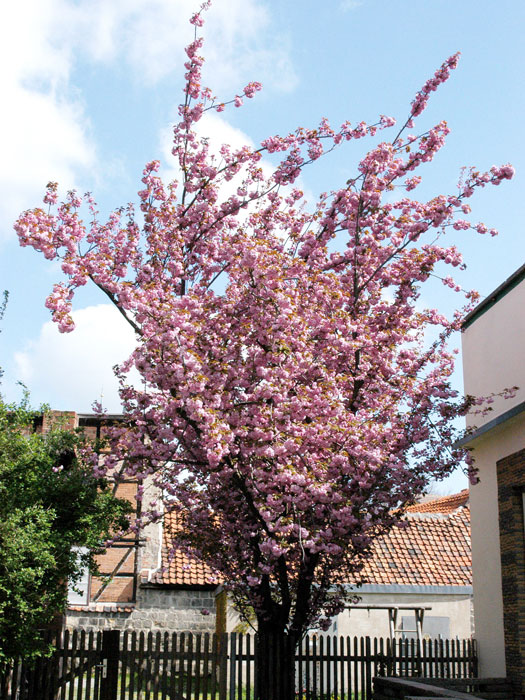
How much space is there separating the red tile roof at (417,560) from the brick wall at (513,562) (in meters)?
8.04

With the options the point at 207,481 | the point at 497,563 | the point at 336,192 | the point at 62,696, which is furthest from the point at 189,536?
the point at 336,192

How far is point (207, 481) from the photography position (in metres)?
10.6

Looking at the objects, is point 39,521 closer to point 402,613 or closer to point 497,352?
point 497,352

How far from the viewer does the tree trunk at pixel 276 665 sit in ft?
34.3

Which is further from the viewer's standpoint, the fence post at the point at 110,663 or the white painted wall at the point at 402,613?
the white painted wall at the point at 402,613

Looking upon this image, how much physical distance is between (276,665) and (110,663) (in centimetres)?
230

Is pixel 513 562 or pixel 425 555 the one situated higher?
pixel 425 555

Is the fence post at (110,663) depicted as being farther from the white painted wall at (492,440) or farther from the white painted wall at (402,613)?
the white painted wall at (402,613)

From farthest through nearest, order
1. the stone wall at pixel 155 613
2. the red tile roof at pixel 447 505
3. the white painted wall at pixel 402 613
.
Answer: the red tile roof at pixel 447 505 < the stone wall at pixel 155 613 < the white painted wall at pixel 402 613

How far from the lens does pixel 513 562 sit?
34.8 ft

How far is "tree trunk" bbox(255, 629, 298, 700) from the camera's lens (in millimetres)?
10461

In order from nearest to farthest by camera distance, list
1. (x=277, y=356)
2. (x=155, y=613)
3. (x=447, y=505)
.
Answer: (x=277, y=356) < (x=155, y=613) < (x=447, y=505)

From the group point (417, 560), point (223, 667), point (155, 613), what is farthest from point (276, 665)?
point (155, 613)

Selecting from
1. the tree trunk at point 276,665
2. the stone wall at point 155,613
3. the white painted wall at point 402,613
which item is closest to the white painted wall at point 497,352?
the tree trunk at point 276,665
